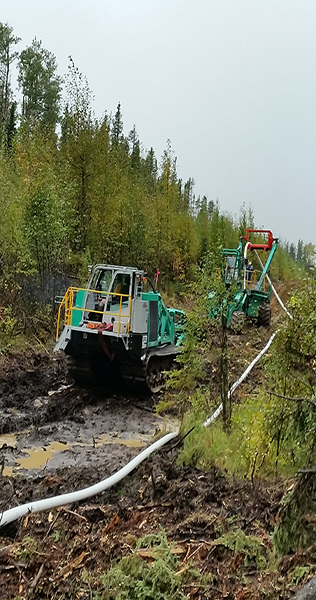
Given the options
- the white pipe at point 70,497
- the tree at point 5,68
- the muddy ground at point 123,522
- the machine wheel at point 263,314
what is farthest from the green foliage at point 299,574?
the tree at point 5,68

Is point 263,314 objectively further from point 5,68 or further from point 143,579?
point 5,68

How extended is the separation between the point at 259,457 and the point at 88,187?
1408 centimetres

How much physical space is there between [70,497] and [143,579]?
1555 millimetres

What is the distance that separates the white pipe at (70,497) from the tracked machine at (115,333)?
12.1ft

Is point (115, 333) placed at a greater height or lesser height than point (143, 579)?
greater

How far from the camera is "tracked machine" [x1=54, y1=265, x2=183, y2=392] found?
9914 millimetres

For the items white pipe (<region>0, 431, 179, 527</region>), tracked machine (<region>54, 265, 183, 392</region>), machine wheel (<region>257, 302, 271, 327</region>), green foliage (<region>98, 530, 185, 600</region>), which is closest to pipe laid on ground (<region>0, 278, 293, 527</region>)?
white pipe (<region>0, 431, 179, 527</region>)

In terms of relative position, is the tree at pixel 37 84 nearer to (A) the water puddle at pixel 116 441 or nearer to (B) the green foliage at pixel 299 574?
(A) the water puddle at pixel 116 441

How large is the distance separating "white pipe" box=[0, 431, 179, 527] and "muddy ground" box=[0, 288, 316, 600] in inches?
3.1

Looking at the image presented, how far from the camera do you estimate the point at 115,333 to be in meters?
9.73

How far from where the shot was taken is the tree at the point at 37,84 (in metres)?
38.6

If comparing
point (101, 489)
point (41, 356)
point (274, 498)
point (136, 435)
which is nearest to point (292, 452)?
point (274, 498)

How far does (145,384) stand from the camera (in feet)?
33.9

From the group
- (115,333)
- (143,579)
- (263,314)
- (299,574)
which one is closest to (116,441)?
(115,333)
